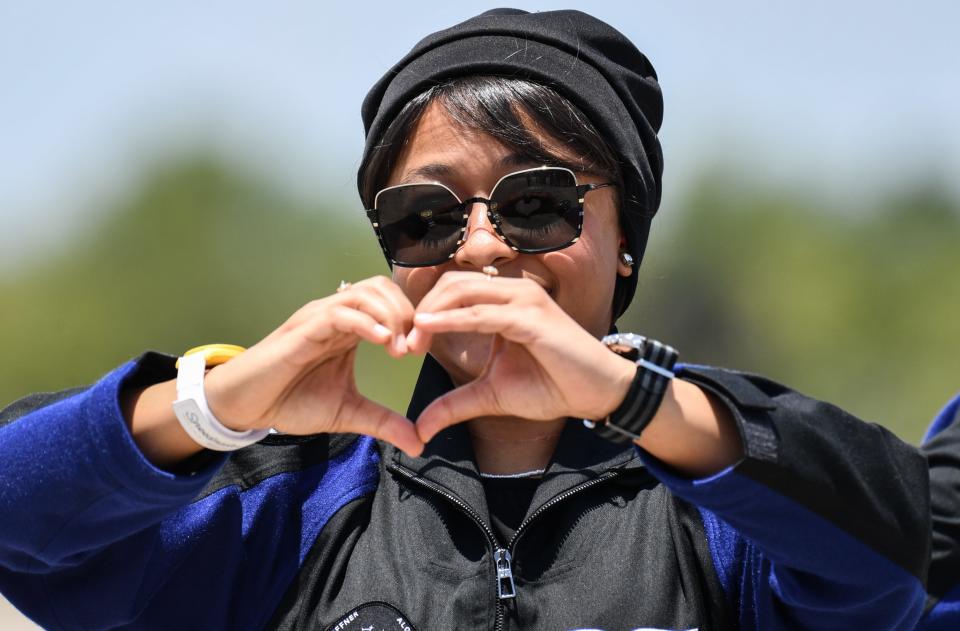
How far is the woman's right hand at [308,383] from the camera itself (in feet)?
6.03

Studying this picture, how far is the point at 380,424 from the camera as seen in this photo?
195 centimetres

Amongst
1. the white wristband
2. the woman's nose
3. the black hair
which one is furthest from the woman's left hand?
the black hair

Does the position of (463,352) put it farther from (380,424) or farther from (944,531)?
(944,531)

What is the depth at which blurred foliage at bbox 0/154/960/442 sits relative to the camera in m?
23.5

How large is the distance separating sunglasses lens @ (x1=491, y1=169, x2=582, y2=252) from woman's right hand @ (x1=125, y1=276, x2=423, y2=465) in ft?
1.57

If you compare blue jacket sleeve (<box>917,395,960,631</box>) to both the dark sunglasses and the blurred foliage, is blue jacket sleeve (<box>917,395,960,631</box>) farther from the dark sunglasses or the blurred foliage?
the blurred foliage

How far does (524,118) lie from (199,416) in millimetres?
956

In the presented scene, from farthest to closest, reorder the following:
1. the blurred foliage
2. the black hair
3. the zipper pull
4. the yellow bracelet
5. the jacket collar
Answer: the blurred foliage, the black hair, the jacket collar, the zipper pull, the yellow bracelet

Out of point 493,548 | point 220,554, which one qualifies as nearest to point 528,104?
point 493,548

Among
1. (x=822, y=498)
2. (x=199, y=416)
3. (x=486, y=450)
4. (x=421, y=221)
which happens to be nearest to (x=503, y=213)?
(x=421, y=221)

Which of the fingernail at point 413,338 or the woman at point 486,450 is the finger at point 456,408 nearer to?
the woman at point 486,450

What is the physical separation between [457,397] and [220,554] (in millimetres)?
641

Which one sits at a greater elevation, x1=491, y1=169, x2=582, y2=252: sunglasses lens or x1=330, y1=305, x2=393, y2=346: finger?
x1=491, y1=169, x2=582, y2=252: sunglasses lens

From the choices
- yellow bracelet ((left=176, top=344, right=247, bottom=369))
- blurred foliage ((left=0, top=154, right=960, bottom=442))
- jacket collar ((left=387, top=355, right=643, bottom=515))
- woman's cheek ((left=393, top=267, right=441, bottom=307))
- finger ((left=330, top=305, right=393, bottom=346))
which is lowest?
blurred foliage ((left=0, top=154, right=960, bottom=442))
